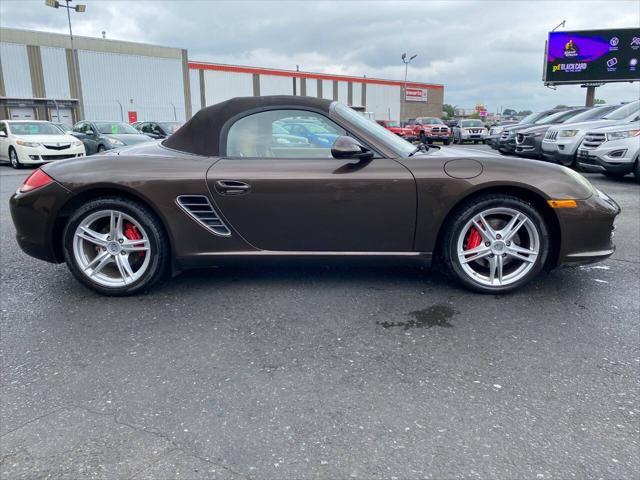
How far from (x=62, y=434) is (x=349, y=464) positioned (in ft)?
3.80

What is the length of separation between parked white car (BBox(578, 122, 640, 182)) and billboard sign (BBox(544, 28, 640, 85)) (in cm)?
2226

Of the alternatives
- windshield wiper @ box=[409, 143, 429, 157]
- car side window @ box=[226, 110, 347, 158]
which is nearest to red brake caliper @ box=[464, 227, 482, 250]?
windshield wiper @ box=[409, 143, 429, 157]

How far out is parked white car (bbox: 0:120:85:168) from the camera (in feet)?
43.8

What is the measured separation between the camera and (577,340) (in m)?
2.75

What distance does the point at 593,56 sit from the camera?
27.9 m

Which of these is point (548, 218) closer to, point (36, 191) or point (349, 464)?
point (349, 464)

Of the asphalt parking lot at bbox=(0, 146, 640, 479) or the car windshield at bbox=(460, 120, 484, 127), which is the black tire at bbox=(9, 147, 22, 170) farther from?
the car windshield at bbox=(460, 120, 484, 127)

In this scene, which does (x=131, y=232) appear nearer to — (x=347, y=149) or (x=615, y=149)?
(x=347, y=149)

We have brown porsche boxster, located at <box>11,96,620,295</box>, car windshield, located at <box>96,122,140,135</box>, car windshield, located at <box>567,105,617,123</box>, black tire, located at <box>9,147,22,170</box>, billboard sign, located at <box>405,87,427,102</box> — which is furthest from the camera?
billboard sign, located at <box>405,87,427,102</box>

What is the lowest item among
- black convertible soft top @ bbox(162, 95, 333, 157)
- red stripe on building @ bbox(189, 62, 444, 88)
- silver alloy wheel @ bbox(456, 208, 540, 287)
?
silver alloy wheel @ bbox(456, 208, 540, 287)

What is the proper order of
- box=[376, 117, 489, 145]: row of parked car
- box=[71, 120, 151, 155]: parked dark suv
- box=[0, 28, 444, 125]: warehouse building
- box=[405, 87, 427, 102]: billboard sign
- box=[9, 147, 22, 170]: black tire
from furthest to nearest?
box=[405, 87, 427, 102]: billboard sign, box=[0, 28, 444, 125]: warehouse building, box=[376, 117, 489, 145]: row of parked car, box=[71, 120, 151, 155]: parked dark suv, box=[9, 147, 22, 170]: black tire

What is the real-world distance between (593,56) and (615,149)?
2322 centimetres

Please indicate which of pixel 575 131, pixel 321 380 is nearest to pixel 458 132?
pixel 575 131

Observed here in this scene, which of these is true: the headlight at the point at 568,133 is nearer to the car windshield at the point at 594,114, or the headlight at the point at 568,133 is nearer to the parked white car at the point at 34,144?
the car windshield at the point at 594,114
